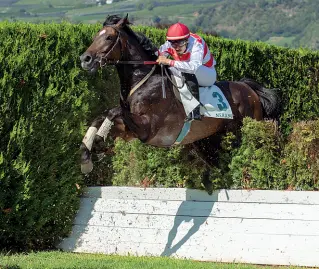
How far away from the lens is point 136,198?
10445 millimetres

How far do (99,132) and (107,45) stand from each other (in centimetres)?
110

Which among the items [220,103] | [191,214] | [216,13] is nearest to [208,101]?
[220,103]

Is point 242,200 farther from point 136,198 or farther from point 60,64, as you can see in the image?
point 60,64

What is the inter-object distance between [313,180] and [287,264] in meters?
1.03

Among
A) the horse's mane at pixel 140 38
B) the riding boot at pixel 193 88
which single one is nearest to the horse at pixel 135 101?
the horse's mane at pixel 140 38

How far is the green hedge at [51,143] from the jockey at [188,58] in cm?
86

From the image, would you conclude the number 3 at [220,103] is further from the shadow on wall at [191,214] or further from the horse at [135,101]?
the shadow on wall at [191,214]

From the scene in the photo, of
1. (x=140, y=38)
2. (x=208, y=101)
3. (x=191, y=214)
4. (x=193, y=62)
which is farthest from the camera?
(x=208, y=101)

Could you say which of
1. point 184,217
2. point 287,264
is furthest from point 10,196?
point 287,264

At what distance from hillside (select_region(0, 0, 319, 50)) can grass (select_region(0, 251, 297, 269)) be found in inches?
3036

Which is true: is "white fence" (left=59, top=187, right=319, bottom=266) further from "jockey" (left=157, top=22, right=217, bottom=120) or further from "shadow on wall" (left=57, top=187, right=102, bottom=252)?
"jockey" (left=157, top=22, right=217, bottom=120)

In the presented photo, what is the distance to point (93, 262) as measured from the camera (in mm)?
8969

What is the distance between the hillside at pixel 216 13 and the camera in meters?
93.0

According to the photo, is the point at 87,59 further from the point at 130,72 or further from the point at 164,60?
the point at 164,60
